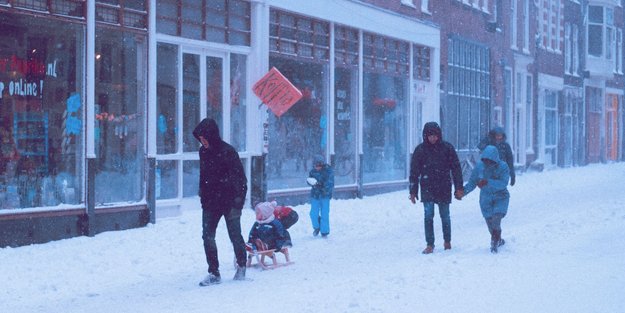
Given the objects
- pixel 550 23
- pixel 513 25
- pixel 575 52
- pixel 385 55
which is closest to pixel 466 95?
pixel 513 25

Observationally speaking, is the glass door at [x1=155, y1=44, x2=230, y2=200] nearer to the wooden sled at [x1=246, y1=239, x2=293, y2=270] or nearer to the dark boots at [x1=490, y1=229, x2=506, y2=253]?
the wooden sled at [x1=246, y1=239, x2=293, y2=270]

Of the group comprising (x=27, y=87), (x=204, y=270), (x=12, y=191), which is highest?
(x=27, y=87)

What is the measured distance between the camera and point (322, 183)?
15016mm

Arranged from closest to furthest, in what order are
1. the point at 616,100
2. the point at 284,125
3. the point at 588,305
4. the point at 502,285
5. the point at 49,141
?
1. the point at 588,305
2. the point at 502,285
3. the point at 49,141
4. the point at 284,125
5. the point at 616,100

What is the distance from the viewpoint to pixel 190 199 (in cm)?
1700

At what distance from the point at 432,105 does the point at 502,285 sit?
57.4ft

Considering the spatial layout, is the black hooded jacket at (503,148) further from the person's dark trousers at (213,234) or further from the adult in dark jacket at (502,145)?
the person's dark trousers at (213,234)

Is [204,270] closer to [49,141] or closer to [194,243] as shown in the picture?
[194,243]

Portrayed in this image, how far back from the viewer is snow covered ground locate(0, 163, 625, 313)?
9.13m

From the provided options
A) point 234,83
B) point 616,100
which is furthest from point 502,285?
point 616,100

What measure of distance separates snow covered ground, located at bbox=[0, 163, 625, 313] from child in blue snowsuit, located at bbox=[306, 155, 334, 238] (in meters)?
0.32

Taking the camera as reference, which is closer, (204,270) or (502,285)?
(502,285)

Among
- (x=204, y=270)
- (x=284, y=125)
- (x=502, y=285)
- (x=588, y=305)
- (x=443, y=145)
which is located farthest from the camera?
(x=284, y=125)

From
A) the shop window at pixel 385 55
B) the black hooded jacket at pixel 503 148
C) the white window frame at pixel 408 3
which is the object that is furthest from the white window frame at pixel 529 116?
the black hooded jacket at pixel 503 148
